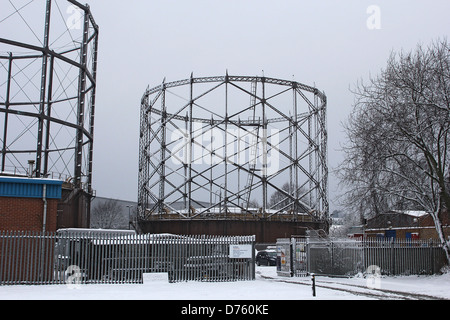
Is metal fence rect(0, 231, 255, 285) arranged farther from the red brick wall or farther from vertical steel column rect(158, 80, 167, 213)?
vertical steel column rect(158, 80, 167, 213)

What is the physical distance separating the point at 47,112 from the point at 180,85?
9.77 meters

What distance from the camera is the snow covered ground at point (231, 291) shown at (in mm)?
13445

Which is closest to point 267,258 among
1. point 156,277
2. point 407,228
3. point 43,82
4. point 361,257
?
point 407,228

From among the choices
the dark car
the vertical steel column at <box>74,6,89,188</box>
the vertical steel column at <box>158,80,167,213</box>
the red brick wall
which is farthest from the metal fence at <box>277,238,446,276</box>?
the vertical steel column at <box>74,6,89,188</box>

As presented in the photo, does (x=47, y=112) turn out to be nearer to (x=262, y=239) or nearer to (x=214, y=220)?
(x=214, y=220)

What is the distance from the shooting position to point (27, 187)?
1734 cm

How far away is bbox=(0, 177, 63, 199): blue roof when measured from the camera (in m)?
16.9

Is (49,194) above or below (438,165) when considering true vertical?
below

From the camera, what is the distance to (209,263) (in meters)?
18.5

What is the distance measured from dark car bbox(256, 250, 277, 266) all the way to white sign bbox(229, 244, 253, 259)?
12.5 metres

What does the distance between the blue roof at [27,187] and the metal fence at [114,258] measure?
1.32m

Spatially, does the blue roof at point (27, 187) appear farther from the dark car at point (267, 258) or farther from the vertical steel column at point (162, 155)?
the vertical steel column at point (162, 155)

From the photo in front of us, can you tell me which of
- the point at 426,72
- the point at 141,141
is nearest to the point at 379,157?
the point at 426,72

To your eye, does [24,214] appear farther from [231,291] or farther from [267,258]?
[267,258]
